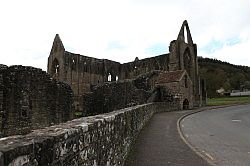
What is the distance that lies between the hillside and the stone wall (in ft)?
224

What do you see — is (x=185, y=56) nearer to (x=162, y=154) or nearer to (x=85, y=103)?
(x=85, y=103)

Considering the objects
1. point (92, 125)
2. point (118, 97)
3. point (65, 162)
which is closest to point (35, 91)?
point (92, 125)

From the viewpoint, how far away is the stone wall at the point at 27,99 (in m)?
15.6

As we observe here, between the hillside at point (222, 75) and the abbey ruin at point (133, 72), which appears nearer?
the abbey ruin at point (133, 72)

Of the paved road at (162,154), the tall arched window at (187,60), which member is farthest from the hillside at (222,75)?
the paved road at (162,154)

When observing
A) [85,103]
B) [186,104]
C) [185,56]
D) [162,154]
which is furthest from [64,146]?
[185,56]

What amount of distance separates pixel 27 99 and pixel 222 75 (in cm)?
8690

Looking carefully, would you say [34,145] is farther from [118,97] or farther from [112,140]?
[118,97]

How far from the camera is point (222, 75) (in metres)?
96.6

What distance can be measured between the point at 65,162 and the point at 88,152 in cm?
102

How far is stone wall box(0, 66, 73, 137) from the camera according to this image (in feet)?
51.2

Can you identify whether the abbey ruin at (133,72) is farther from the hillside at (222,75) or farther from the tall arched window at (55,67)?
the hillside at (222,75)

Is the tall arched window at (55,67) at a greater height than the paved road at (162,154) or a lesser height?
greater

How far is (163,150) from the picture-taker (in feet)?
34.1
